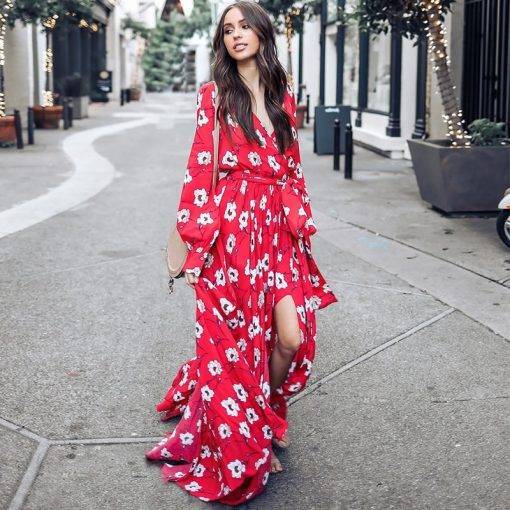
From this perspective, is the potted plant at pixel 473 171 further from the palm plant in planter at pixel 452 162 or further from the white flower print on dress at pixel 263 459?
the white flower print on dress at pixel 263 459

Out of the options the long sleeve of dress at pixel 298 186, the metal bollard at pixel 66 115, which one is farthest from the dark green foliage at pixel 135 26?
the long sleeve of dress at pixel 298 186

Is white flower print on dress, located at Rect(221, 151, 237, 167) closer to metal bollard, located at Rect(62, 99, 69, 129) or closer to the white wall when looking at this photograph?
metal bollard, located at Rect(62, 99, 69, 129)

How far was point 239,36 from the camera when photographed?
3.40 metres

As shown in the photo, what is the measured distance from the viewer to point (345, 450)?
3893 mm

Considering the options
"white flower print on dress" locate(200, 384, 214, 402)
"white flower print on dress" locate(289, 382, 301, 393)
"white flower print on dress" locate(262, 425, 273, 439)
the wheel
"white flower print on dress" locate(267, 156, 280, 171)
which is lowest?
"white flower print on dress" locate(262, 425, 273, 439)

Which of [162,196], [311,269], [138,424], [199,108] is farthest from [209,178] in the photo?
[162,196]

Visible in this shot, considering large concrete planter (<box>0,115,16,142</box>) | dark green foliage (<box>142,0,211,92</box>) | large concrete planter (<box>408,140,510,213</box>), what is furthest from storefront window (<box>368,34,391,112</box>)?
dark green foliage (<box>142,0,211,92</box>)

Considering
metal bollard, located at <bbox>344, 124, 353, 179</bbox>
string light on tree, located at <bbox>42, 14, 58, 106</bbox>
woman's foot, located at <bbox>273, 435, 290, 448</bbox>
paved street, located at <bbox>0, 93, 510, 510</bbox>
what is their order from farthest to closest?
string light on tree, located at <bbox>42, 14, 58, 106</bbox> < metal bollard, located at <bbox>344, 124, 353, 179</bbox> < woman's foot, located at <bbox>273, 435, 290, 448</bbox> < paved street, located at <bbox>0, 93, 510, 510</bbox>

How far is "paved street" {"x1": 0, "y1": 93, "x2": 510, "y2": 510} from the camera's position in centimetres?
357

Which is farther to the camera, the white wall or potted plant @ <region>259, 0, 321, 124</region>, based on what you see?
the white wall

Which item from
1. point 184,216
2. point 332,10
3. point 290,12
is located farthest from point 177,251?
point 332,10

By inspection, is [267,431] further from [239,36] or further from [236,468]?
[239,36]

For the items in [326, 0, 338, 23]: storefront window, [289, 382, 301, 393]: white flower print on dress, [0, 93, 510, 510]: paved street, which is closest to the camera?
[0, 93, 510, 510]: paved street

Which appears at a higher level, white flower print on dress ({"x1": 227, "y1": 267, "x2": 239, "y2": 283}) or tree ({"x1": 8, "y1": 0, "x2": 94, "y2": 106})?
tree ({"x1": 8, "y1": 0, "x2": 94, "y2": 106})
